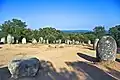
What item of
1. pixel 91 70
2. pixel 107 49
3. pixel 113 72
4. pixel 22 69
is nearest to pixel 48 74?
pixel 22 69

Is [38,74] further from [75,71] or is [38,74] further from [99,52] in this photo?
[99,52]

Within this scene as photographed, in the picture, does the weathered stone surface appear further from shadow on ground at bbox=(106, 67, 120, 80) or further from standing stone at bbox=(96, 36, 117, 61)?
standing stone at bbox=(96, 36, 117, 61)

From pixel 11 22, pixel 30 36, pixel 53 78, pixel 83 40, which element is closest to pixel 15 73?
pixel 53 78

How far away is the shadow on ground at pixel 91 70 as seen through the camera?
956 centimetres

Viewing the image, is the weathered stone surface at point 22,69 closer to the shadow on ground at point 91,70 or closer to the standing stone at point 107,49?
the shadow on ground at point 91,70

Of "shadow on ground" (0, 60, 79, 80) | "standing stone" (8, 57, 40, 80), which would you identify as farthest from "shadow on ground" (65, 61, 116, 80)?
"standing stone" (8, 57, 40, 80)

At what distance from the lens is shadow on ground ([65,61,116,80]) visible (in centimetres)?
956

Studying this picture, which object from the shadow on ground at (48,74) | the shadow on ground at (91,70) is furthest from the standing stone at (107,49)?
the shadow on ground at (48,74)

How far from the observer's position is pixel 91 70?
10.5 m

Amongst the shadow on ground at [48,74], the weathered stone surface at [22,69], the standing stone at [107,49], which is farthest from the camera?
the standing stone at [107,49]

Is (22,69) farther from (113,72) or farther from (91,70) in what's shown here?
(113,72)

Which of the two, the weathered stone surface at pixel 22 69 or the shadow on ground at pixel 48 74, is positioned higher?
the weathered stone surface at pixel 22 69

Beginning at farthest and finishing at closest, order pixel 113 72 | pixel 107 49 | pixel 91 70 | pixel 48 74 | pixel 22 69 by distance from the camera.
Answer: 1. pixel 107 49
2. pixel 113 72
3. pixel 91 70
4. pixel 48 74
5. pixel 22 69

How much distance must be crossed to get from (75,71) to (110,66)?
8.31 ft
